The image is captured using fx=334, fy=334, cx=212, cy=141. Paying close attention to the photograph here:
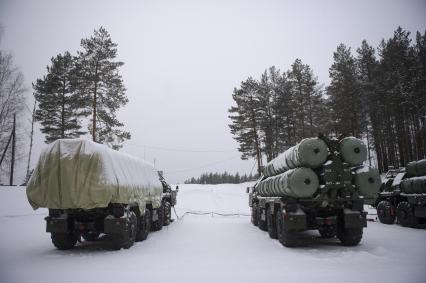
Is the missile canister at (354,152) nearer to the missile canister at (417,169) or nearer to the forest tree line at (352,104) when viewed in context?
the missile canister at (417,169)

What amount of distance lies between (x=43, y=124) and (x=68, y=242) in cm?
2310

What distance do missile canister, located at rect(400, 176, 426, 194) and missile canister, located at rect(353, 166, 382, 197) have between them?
489 centimetres

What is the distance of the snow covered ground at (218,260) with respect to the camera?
256 inches

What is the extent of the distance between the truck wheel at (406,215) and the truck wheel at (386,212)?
517 mm

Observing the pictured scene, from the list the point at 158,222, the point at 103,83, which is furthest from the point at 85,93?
the point at 158,222

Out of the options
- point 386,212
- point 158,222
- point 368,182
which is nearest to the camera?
point 368,182

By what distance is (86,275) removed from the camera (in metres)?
6.70

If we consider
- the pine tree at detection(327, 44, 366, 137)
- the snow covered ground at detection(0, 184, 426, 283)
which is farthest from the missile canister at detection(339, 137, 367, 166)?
the pine tree at detection(327, 44, 366, 137)

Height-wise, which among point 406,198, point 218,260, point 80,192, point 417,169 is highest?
point 417,169

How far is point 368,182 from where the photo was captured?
32.6 ft

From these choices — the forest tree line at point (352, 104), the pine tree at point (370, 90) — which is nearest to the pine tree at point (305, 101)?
the forest tree line at point (352, 104)

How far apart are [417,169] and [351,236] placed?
6664 millimetres

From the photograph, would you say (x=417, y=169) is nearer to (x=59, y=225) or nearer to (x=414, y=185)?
(x=414, y=185)

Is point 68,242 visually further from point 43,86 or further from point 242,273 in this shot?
point 43,86
